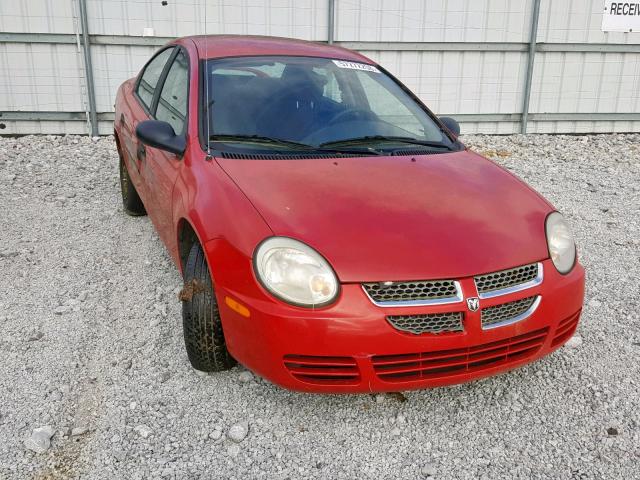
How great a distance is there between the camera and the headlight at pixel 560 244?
256 cm

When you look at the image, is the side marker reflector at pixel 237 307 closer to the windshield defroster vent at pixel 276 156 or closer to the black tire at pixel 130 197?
the windshield defroster vent at pixel 276 156

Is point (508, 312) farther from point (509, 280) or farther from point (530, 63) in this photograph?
point (530, 63)

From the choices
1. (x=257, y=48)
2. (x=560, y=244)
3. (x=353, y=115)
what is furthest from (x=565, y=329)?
(x=257, y=48)

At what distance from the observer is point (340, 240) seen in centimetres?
235

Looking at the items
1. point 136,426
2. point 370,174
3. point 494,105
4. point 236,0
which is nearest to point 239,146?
point 370,174

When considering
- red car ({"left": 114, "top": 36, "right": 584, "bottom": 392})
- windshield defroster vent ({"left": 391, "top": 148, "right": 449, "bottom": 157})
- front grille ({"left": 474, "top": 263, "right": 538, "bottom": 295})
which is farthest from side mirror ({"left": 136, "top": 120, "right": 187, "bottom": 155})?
front grille ({"left": 474, "top": 263, "right": 538, "bottom": 295})

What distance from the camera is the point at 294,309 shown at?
2.21m

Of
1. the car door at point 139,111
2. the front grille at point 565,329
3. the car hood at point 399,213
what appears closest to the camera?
the car hood at point 399,213

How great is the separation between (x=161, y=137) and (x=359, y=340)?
5.06ft

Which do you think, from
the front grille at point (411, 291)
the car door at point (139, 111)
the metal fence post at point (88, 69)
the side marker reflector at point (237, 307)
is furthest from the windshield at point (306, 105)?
the metal fence post at point (88, 69)

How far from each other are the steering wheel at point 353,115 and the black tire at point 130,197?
7.13 ft

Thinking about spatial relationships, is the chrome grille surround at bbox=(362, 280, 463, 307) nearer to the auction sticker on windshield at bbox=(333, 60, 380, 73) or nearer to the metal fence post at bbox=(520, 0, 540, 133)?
the auction sticker on windshield at bbox=(333, 60, 380, 73)

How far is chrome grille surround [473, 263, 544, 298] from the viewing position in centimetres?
231

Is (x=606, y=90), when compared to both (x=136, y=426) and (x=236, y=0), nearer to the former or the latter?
(x=236, y=0)
